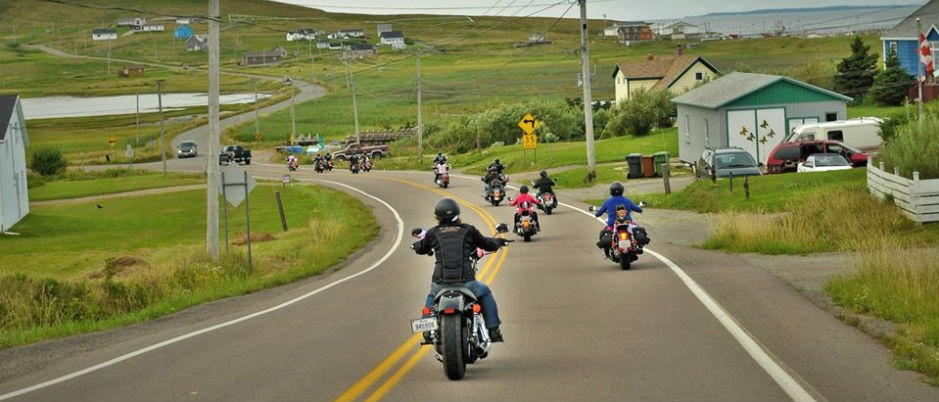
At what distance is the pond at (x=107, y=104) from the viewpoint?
495 ft

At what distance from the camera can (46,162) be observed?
94.8 m

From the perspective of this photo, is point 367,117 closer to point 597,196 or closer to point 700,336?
point 597,196

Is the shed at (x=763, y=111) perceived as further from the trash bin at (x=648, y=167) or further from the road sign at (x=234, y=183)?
the road sign at (x=234, y=183)

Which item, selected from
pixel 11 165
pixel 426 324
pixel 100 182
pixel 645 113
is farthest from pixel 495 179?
pixel 100 182

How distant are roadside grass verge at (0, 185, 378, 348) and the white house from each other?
3.34 ft

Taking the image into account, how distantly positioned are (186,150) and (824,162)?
265 feet

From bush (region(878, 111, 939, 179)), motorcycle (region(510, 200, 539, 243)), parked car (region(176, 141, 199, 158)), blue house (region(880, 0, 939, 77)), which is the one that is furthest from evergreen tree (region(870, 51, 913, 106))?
parked car (region(176, 141, 199, 158))

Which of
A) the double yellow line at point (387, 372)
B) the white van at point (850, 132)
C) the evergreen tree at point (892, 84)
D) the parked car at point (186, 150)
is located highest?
the evergreen tree at point (892, 84)

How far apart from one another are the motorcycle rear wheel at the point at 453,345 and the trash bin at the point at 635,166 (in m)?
44.4

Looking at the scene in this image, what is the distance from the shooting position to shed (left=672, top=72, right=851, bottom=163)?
56.4 m

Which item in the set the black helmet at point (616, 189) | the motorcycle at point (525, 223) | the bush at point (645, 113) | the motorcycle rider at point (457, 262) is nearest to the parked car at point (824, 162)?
the motorcycle at point (525, 223)

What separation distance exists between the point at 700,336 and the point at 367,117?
134 m

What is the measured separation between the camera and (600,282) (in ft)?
70.9

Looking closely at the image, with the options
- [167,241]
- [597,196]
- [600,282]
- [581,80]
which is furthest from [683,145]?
[600,282]
